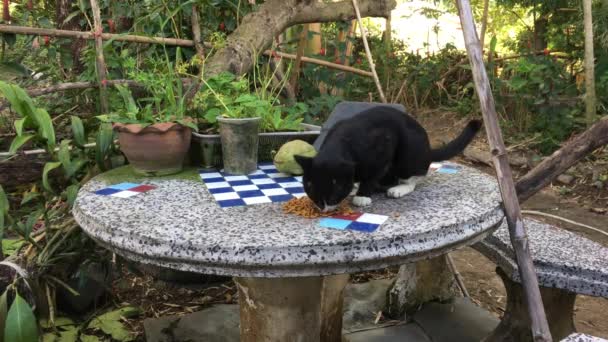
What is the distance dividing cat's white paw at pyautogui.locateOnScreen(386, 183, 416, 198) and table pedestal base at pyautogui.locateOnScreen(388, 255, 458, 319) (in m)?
1.08

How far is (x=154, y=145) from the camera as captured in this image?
1.69 meters

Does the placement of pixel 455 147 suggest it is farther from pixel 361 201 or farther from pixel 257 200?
pixel 257 200

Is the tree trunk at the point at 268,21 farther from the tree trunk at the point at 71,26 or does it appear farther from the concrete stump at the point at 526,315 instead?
the concrete stump at the point at 526,315

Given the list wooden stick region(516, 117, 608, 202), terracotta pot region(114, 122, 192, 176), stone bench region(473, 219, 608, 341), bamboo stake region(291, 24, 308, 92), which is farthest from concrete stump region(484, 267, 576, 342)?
bamboo stake region(291, 24, 308, 92)

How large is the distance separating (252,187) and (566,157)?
109 cm

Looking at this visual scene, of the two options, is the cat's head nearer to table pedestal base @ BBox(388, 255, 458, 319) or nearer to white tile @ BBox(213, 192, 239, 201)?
white tile @ BBox(213, 192, 239, 201)

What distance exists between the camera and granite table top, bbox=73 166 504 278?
3.63 feet

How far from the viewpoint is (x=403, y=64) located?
7.03 m

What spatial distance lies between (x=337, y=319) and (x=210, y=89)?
111 centimetres

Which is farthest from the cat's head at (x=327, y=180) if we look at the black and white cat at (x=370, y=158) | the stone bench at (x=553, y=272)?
the stone bench at (x=553, y=272)

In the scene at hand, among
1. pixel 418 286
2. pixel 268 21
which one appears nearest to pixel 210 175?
pixel 418 286

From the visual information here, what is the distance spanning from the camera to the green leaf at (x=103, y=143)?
1969 mm

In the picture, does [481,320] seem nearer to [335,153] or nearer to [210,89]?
[335,153]

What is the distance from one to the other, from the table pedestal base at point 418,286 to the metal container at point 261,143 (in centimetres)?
96
